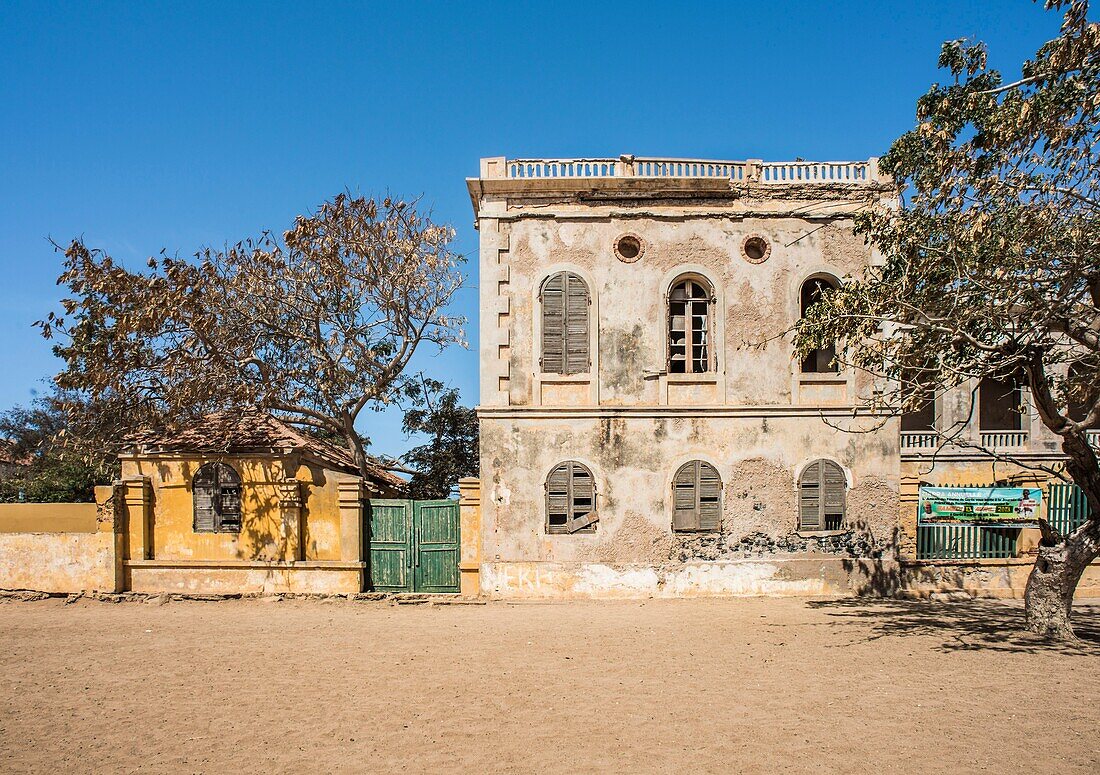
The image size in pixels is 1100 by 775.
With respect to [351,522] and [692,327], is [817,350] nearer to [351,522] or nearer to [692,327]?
[692,327]

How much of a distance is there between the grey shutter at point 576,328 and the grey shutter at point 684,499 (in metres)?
2.58

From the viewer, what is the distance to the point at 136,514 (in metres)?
16.0

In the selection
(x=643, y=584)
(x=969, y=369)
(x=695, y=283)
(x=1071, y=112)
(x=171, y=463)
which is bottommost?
(x=643, y=584)

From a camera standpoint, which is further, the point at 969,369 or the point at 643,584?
the point at 643,584

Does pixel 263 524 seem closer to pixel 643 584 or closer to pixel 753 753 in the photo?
pixel 643 584

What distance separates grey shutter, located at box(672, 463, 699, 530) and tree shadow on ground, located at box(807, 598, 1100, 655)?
2472mm

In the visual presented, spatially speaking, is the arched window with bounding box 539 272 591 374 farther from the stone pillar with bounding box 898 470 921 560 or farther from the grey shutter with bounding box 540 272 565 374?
the stone pillar with bounding box 898 470 921 560

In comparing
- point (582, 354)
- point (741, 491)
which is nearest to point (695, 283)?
point (582, 354)

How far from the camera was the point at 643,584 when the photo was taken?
50.7 ft

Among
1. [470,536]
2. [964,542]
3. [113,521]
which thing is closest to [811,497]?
[964,542]

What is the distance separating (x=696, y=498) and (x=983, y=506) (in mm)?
5410

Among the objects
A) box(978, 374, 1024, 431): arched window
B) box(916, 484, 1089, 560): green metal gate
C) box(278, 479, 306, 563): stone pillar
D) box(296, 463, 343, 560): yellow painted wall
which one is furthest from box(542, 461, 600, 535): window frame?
box(978, 374, 1024, 431): arched window

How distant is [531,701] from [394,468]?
12705 mm

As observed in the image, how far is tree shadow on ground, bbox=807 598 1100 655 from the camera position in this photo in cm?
1112
